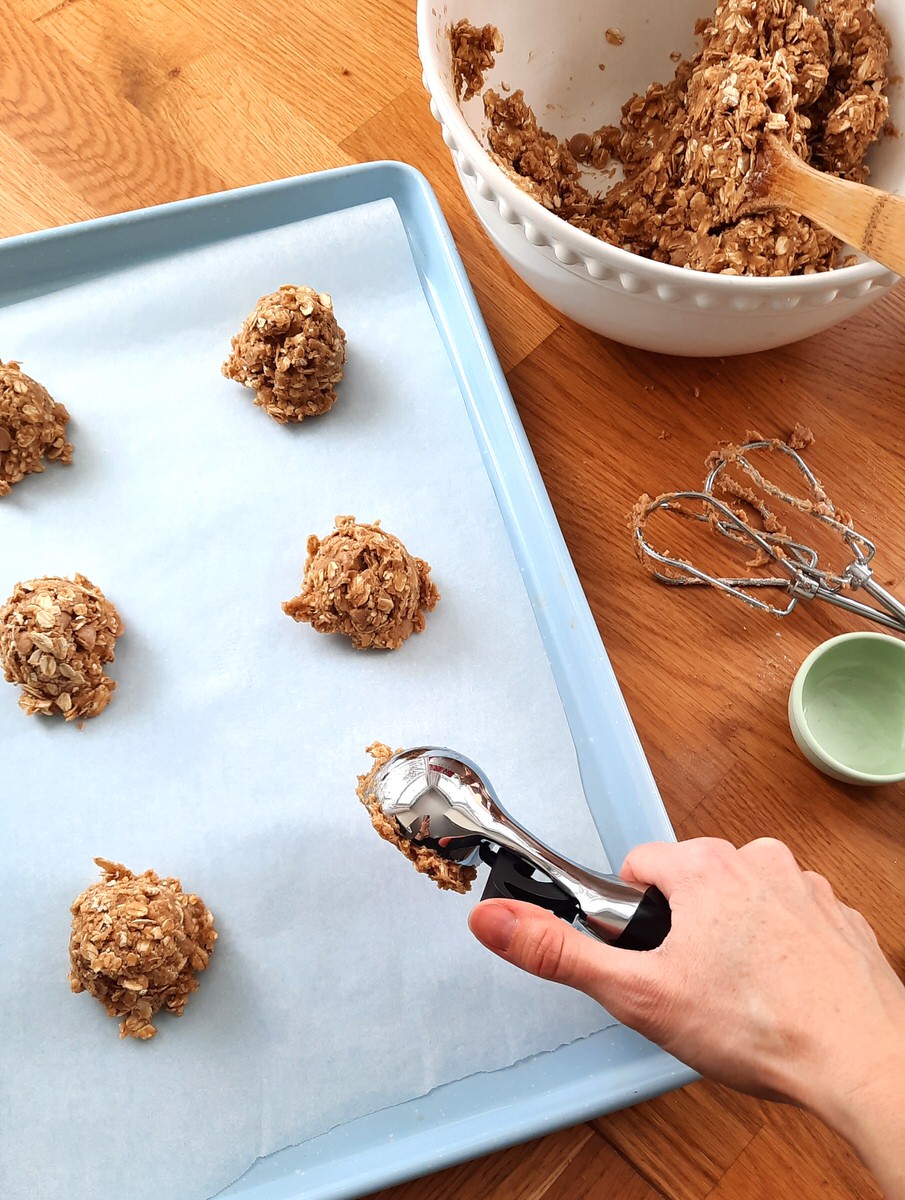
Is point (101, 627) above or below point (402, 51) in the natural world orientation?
below

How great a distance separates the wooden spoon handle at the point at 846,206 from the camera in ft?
2.41

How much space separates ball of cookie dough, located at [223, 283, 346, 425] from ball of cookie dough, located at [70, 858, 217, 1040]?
0.46 m

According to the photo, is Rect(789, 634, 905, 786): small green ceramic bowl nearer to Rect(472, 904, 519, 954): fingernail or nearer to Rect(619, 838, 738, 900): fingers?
Rect(619, 838, 738, 900): fingers

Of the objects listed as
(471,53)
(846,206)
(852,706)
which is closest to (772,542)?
(852,706)

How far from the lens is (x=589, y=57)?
100 centimetres

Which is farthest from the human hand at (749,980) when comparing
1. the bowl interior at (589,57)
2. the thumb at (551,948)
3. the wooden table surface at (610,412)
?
the bowl interior at (589,57)

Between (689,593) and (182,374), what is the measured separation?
55cm

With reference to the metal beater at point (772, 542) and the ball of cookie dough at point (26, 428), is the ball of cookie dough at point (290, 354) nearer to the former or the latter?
the ball of cookie dough at point (26, 428)

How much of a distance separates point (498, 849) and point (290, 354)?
1.66 feet

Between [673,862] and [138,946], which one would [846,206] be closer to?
[673,862]

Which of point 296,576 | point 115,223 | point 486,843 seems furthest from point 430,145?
point 486,843

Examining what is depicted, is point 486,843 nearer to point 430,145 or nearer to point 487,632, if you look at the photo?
point 487,632

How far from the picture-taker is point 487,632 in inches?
37.4

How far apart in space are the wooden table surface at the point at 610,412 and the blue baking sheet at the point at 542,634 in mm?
45
